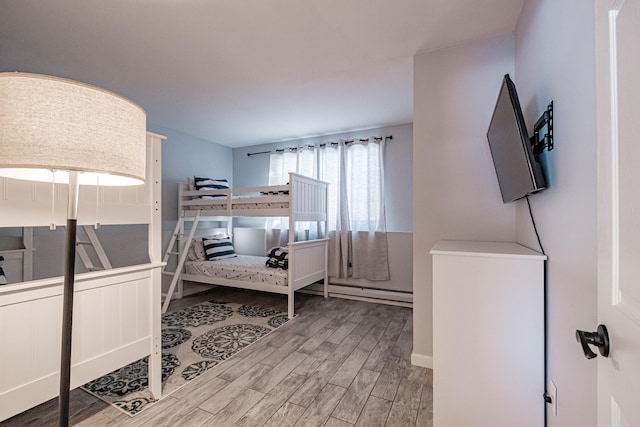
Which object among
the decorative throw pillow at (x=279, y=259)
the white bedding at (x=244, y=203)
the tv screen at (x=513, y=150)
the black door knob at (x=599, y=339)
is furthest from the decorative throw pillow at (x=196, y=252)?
the black door knob at (x=599, y=339)

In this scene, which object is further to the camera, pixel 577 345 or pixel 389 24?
pixel 389 24

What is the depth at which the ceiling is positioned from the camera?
65.1 inches

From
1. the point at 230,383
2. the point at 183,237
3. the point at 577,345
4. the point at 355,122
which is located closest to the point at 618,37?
the point at 577,345

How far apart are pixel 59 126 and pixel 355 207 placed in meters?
3.43

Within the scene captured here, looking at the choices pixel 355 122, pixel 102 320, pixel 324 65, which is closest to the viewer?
pixel 102 320

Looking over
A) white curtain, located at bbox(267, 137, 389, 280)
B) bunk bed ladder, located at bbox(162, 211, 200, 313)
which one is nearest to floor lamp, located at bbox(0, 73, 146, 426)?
bunk bed ladder, located at bbox(162, 211, 200, 313)

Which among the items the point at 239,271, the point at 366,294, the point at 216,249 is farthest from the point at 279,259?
the point at 366,294

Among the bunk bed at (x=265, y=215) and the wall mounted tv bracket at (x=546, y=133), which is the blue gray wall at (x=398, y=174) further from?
the wall mounted tv bracket at (x=546, y=133)

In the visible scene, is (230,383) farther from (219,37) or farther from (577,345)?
(219,37)

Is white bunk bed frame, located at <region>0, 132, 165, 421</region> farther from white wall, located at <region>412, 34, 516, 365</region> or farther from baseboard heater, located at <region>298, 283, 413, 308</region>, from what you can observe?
baseboard heater, located at <region>298, 283, 413, 308</region>

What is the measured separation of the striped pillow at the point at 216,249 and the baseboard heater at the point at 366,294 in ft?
4.25

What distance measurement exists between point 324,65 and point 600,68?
6.70 feet

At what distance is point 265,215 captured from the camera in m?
3.31

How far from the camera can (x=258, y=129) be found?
3.91 meters
